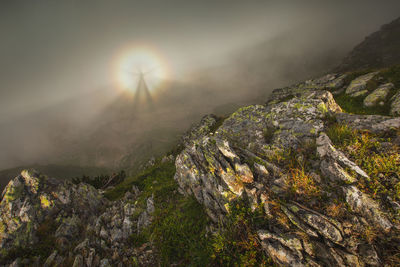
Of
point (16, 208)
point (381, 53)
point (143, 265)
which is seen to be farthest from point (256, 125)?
point (381, 53)

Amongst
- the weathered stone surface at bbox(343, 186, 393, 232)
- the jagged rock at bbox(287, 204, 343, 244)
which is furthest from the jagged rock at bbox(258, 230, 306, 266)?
the weathered stone surface at bbox(343, 186, 393, 232)

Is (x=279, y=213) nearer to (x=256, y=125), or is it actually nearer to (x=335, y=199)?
(x=335, y=199)

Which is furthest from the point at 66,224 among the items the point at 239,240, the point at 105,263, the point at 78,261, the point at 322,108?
the point at 322,108

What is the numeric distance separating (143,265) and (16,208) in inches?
542

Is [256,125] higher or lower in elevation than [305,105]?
lower

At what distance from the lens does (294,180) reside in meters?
6.75

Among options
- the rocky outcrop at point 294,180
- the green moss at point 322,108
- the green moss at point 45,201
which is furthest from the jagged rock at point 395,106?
the green moss at point 45,201

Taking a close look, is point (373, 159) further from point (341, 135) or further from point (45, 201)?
point (45, 201)

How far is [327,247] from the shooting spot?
16.8 ft

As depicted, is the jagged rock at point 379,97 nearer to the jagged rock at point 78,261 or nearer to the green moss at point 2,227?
the jagged rock at point 78,261

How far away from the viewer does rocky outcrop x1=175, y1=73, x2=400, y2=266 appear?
16.6ft

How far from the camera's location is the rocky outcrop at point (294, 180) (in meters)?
5.07

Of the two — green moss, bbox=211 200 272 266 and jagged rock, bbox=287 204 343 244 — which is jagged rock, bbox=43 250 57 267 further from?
jagged rock, bbox=287 204 343 244

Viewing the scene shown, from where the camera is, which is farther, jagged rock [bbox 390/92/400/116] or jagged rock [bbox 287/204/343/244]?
jagged rock [bbox 390/92/400/116]
